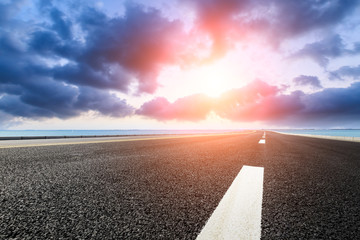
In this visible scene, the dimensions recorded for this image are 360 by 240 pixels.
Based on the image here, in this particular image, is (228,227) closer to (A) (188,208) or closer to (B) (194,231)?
(B) (194,231)

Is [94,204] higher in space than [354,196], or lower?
higher

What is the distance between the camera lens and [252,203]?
5.74ft

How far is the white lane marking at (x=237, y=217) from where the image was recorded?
1170 millimetres

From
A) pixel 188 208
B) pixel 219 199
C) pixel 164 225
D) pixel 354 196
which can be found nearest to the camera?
pixel 164 225

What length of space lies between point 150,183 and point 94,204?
0.86 metres

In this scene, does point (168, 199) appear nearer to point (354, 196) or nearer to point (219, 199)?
point (219, 199)

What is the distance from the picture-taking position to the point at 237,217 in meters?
1.42

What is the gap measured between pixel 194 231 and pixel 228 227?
9.5 inches

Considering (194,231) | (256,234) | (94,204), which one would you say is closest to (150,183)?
(94,204)

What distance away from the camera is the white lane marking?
3.84 feet

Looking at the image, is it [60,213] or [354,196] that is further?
[354,196]

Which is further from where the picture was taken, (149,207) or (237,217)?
(149,207)

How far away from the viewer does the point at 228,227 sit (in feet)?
4.13

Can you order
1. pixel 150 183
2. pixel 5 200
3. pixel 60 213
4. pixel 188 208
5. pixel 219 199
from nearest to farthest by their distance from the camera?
pixel 60 213, pixel 188 208, pixel 5 200, pixel 219 199, pixel 150 183
